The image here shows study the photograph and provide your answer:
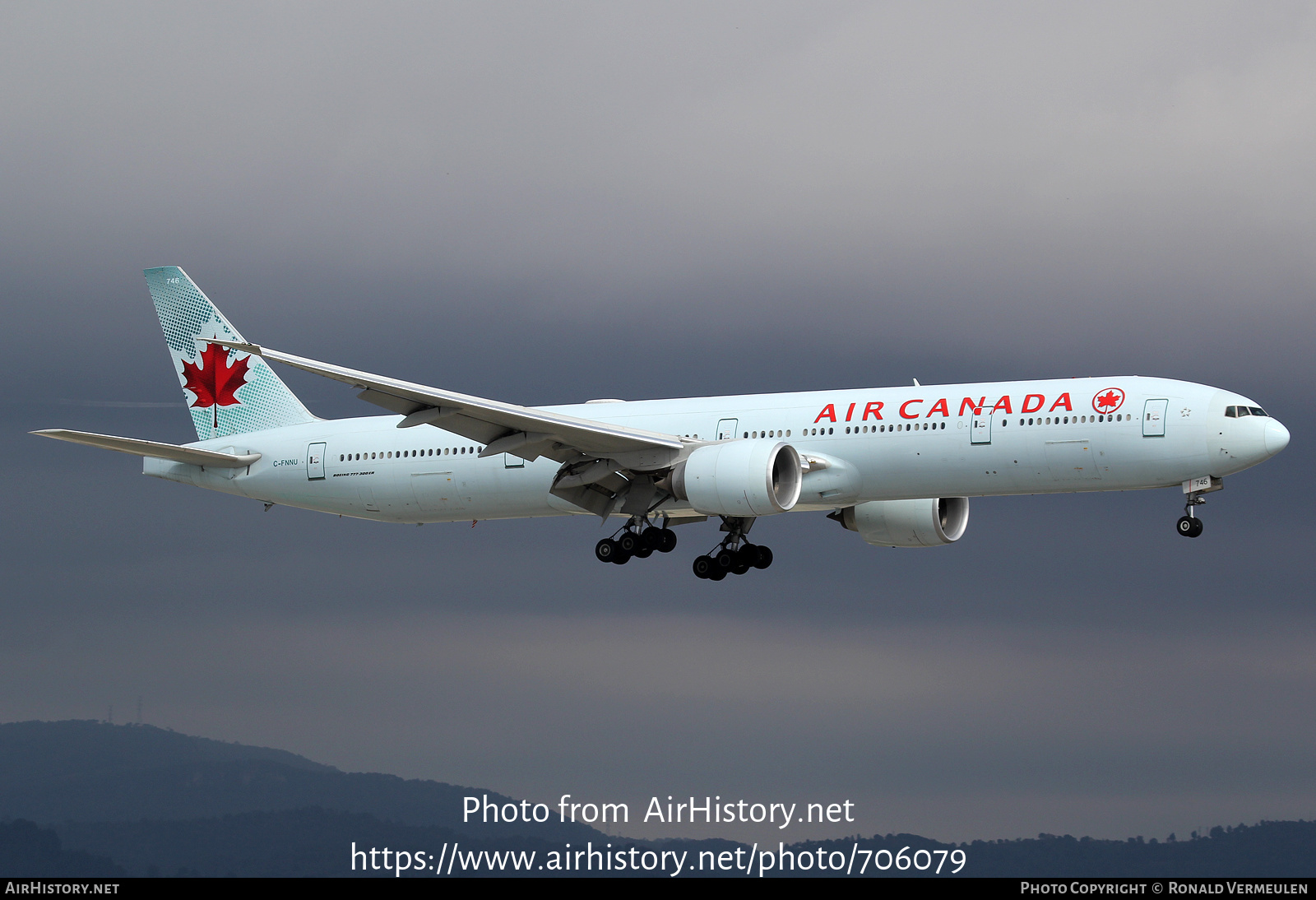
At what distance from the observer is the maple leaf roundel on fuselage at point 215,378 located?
52625 millimetres

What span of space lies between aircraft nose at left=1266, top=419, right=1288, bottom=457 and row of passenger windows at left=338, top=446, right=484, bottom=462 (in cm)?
2228

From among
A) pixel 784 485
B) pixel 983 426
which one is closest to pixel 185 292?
pixel 784 485

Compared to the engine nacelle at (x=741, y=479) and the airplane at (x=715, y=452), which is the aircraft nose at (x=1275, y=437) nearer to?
the airplane at (x=715, y=452)

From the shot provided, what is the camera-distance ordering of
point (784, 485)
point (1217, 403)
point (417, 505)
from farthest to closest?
point (417, 505)
point (784, 485)
point (1217, 403)

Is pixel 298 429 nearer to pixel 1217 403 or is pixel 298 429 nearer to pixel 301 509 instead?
pixel 301 509

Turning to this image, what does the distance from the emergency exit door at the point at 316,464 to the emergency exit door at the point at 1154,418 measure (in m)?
25.7

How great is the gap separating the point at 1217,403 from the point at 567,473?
703 inches

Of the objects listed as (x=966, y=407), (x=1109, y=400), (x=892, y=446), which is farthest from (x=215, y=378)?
(x=1109, y=400)

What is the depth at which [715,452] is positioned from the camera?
4119cm

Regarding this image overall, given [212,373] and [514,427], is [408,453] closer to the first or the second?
[514,427]

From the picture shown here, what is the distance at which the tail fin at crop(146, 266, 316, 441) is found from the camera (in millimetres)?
52062

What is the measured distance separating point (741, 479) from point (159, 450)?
19828mm

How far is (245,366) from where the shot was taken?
173ft

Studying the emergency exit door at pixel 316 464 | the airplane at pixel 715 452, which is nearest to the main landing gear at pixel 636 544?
the airplane at pixel 715 452
